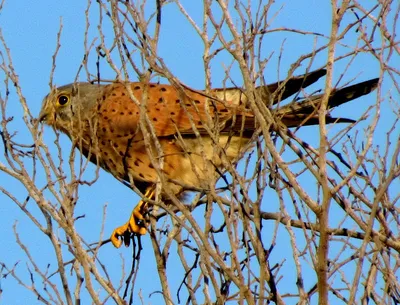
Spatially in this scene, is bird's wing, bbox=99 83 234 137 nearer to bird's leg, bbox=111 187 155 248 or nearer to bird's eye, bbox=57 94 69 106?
bird's eye, bbox=57 94 69 106

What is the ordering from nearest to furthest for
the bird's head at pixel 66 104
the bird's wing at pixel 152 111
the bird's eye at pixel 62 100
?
1. the bird's wing at pixel 152 111
2. the bird's head at pixel 66 104
3. the bird's eye at pixel 62 100

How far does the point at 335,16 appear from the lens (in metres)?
3.18

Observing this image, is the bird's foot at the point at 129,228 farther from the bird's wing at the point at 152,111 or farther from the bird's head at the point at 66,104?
the bird's head at the point at 66,104

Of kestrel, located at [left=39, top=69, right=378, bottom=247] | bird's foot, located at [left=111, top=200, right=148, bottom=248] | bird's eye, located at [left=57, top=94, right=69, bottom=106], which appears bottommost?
bird's foot, located at [left=111, top=200, right=148, bottom=248]

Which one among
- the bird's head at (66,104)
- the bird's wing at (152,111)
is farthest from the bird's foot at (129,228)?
the bird's head at (66,104)

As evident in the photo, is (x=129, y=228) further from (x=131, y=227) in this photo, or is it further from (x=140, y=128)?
(x=140, y=128)

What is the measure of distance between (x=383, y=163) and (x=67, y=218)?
4.86 ft

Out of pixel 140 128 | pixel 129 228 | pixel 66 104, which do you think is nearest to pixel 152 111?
pixel 140 128

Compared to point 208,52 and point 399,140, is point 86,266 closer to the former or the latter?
point 208,52

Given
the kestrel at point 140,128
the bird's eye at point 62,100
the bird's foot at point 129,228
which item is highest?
the bird's eye at point 62,100

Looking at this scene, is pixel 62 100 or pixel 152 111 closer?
pixel 152 111

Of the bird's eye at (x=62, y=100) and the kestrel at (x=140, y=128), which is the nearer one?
the kestrel at (x=140, y=128)

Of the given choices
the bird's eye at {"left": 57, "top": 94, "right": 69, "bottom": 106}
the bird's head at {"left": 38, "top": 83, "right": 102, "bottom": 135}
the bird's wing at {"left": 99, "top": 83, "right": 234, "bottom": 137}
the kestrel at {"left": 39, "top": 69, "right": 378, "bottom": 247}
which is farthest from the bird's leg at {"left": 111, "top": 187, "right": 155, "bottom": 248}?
the bird's eye at {"left": 57, "top": 94, "right": 69, "bottom": 106}

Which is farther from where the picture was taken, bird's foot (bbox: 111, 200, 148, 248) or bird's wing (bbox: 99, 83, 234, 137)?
bird's wing (bbox: 99, 83, 234, 137)
